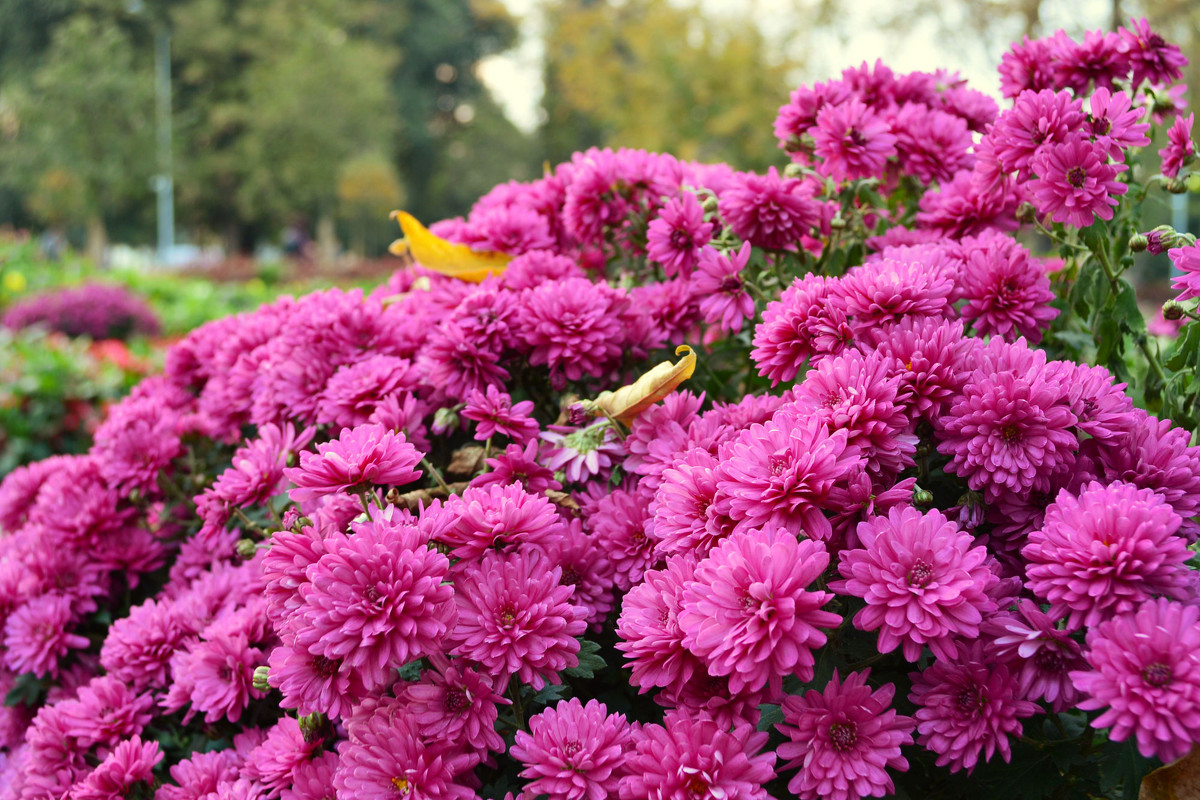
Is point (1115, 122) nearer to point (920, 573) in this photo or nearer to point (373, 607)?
point (920, 573)

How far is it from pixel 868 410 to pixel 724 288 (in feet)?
1.89

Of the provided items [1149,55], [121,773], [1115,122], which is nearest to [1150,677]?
[1115,122]

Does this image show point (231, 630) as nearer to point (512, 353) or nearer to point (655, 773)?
point (512, 353)

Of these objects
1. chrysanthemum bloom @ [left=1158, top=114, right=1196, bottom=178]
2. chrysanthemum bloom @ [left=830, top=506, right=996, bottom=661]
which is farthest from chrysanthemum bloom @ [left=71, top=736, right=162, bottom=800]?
chrysanthemum bloom @ [left=1158, top=114, right=1196, bottom=178]

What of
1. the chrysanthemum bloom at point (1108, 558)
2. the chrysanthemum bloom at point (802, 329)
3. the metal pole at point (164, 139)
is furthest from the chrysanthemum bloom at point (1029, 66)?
the metal pole at point (164, 139)

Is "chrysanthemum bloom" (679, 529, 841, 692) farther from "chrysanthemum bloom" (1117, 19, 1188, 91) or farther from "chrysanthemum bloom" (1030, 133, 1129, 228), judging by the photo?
"chrysanthemum bloom" (1117, 19, 1188, 91)

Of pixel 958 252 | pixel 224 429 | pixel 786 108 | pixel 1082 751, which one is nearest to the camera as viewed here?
pixel 1082 751

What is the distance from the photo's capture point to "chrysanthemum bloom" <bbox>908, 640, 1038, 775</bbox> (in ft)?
3.61

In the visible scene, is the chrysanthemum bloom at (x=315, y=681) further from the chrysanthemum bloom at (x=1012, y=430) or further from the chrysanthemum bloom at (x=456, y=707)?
the chrysanthemum bloom at (x=1012, y=430)

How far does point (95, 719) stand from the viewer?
66.5 inches

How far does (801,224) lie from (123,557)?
165 cm

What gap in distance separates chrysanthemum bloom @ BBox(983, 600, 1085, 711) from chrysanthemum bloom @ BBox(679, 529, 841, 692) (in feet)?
0.79

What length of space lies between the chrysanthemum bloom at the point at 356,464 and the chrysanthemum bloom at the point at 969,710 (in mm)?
771

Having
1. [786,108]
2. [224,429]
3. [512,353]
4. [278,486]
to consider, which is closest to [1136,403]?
[786,108]
